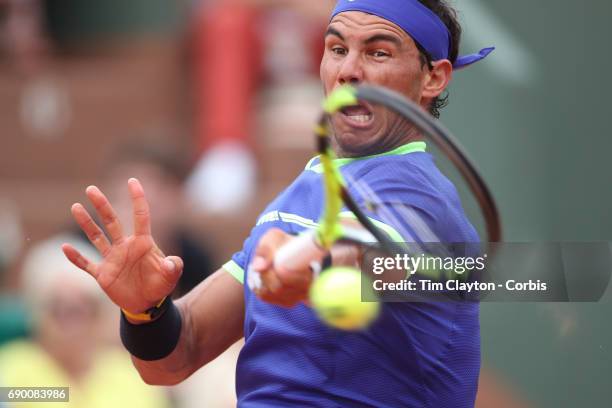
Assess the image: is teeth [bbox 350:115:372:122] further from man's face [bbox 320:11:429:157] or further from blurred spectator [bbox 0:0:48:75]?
blurred spectator [bbox 0:0:48:75]

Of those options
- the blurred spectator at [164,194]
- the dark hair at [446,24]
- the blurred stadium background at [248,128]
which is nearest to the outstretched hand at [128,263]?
the dark hair at [446,24]

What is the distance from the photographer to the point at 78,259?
341 cm

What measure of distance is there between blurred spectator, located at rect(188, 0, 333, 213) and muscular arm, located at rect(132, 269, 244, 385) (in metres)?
4.81

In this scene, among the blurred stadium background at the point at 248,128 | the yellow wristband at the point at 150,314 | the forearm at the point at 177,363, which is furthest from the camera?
the blurred stadium background at the point at 248,128

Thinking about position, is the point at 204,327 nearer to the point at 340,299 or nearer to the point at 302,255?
the point at 302,255

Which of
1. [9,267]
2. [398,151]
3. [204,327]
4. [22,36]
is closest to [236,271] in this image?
[204,327]

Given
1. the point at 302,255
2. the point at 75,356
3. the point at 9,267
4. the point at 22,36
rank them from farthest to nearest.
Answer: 1. the point at 22,36
2. the point at 9,267
3. the point at 75,356
4. the point at 302,255

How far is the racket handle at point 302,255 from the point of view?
2.76 m

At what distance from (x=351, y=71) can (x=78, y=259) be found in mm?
922

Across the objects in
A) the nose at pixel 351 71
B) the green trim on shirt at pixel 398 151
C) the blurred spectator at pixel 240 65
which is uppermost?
the blurred spectator at pixel 240 65

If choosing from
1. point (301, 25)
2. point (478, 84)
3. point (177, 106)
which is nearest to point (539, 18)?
point (478, 84)

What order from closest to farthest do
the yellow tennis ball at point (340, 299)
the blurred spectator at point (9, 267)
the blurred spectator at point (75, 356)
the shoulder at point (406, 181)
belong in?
the yellow tennis ball at point (340, 299)
the shoulder at point (406, 181)
the blurred spectator at point (75, 356)
the blurred spectator at point (9, 267)

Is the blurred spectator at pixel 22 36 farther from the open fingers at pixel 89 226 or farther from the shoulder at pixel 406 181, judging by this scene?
the shoulder at pixel 406 181

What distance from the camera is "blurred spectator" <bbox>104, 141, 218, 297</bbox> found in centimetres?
647
